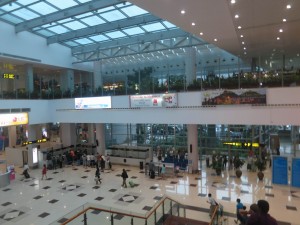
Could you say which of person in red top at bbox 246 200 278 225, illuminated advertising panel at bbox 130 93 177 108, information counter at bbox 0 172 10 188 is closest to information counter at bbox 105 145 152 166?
illuminated advertising panel at bbox 130 93 177 108

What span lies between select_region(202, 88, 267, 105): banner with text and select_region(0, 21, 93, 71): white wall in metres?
12.9

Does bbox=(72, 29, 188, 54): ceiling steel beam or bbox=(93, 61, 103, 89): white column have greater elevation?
bbox=(72, 29, 188, 54): ceiling steel beam

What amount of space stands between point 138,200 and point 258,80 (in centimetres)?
793

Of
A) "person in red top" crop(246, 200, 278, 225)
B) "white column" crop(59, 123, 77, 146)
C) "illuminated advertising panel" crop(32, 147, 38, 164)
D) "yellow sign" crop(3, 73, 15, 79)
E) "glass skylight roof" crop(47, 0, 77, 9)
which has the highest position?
"glass skylight roof" crop(47, 0, 77, 9)

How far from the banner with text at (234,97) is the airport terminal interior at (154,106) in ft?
0.17

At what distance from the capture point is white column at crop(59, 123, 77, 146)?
21.6m

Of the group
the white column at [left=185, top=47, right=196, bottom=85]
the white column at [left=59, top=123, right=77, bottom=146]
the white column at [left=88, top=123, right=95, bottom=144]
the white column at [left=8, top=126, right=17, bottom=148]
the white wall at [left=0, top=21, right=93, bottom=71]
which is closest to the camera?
the white column at [left=185, top=47, right=196, bottom=85]

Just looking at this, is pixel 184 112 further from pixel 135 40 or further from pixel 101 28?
pixel 101 28

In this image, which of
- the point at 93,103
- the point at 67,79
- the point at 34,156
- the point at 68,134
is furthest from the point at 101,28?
the point at 34,156

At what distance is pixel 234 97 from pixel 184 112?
113 inches

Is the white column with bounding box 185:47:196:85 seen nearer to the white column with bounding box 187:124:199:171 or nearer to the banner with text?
the banner with text

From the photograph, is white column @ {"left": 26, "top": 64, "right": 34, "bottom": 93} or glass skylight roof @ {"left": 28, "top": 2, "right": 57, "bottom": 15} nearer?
glass skylight roof @ {"left": 28, "top": 2, "right": 57, "bottom": 15}

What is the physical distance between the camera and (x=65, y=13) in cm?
1473

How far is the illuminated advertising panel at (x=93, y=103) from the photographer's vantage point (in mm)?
16938
